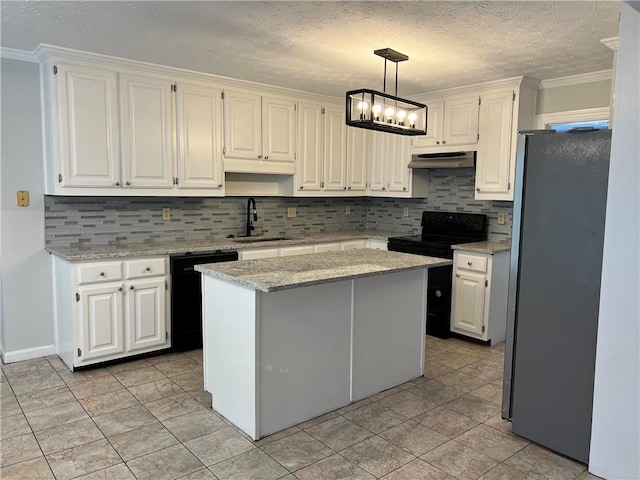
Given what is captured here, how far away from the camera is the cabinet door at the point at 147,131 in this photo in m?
3.69

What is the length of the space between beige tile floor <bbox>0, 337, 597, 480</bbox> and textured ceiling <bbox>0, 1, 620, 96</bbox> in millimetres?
2282

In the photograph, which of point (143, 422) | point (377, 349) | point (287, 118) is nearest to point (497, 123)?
point (287, 118)

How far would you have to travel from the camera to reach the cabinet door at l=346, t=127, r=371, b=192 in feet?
17.2

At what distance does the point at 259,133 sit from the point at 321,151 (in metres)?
0.79

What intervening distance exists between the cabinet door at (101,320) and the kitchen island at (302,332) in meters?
1.00

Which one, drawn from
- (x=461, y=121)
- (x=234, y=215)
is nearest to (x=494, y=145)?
(x=461, y=121)

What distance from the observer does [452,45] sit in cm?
315

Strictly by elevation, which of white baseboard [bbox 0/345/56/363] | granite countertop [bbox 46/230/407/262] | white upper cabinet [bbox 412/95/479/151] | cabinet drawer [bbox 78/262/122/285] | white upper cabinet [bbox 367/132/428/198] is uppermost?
white upper cabinet [bbox 412/95/479/151]

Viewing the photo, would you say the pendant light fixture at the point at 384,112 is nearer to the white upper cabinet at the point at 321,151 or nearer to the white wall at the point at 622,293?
the white wall at the point at 622,293

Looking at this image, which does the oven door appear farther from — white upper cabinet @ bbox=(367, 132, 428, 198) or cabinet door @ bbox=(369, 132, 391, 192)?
cabinet door @ bbox=(369, 132, 391, 192)

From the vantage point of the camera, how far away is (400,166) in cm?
509

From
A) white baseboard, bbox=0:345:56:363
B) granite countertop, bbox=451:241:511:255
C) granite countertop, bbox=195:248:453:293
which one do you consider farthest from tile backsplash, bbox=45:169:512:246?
granite countertop, bbox=195:248:453:293

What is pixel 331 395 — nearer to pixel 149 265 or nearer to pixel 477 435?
pixel 477 435

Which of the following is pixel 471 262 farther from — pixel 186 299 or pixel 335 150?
pixel 186 299
